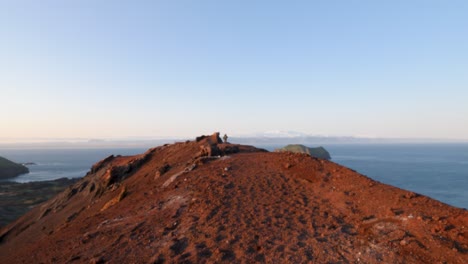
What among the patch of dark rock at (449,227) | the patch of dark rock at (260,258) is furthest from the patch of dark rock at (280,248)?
the patch of dark rock at (449,227)

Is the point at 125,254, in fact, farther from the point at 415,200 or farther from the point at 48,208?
the point at 48,208

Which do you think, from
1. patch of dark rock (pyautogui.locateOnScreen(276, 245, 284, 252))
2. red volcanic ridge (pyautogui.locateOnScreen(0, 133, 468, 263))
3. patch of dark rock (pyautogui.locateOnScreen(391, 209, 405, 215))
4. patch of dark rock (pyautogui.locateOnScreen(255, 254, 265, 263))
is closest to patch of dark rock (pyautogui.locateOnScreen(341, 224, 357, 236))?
red volcanic ridge (pyautogui.locateOnScreen(0, 133, 468, 263))

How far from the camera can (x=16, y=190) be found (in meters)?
63.2

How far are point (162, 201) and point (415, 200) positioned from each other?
11259 mm

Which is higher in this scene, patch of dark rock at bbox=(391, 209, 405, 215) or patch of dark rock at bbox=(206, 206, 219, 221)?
patch of dark rock at bbox=(391, 209, 405, 215)

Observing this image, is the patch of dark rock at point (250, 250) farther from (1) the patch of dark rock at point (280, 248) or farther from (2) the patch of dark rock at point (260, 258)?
(1) the patch of dark rock at point (280, 248)

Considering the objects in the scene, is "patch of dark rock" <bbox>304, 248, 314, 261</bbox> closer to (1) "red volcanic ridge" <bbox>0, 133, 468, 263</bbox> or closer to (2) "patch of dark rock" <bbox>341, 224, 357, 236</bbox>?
(1) "red volcanic ridge" <bbox>0, 133, 468, 263</bbox>

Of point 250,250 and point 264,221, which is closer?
point 250,250

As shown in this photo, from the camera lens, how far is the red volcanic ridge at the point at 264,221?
959 centimetres

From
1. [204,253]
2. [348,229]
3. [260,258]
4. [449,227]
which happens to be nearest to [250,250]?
[260,258]

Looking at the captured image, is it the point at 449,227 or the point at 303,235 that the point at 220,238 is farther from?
the point at 449,227

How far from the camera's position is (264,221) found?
11.9 meters

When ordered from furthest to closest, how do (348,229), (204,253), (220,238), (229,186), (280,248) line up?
1. (229,186)
2. (348,229)
3. (220,238)
4. (280,248)
5. (204,253)

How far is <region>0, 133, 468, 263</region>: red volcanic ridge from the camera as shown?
378 inches
